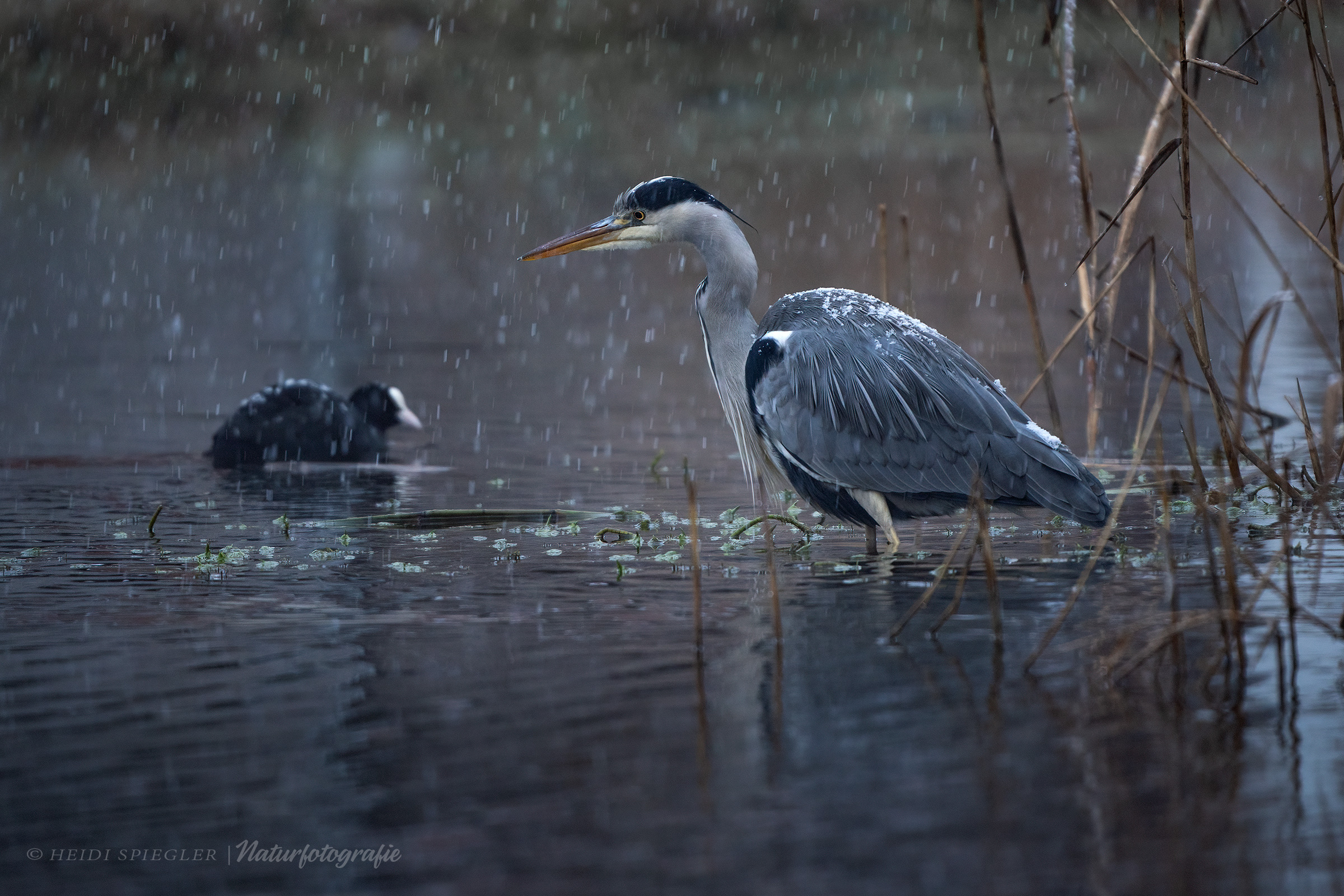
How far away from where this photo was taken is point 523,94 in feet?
104

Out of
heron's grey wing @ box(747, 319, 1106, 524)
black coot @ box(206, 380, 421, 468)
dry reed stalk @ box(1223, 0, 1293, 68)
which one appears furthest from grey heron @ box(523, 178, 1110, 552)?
black coot @ box(206, 380, 421, 468)

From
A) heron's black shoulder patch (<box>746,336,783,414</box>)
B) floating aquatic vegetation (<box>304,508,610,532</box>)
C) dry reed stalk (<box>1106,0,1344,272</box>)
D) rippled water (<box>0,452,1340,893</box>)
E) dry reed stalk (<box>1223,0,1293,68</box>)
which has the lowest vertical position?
rippled water (<box>0,452,1340,893</box>)

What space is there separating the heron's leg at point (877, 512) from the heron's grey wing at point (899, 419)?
5 cm

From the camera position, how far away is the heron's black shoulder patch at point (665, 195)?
20.8 feet

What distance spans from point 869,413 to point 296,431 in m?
3.82

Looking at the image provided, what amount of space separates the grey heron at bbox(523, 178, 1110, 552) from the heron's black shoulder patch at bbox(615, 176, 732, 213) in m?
0.07

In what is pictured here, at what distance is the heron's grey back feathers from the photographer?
213 inches

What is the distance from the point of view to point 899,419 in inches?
222

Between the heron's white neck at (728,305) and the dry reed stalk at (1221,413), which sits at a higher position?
the heron's white neck at (728,305)

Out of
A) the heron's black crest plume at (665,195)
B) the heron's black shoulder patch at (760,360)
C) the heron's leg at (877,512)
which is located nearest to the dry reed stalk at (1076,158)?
the heron's leg at (877,512)

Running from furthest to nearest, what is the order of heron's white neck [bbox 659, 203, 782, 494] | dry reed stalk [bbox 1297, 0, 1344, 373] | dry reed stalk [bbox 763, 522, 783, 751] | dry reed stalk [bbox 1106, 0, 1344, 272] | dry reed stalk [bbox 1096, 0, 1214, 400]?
heron's white neck [bbox 659, 203, 782, 494], dry reed stalk [bbox 1096, 0, 1214, 400], dry reed stalk [bbox 1297, 0, 1344, 373], dry reed stalk [bbox 1106, 0, 1344, 272], dry reed stalk [bbox 763, 522, 783, 751]

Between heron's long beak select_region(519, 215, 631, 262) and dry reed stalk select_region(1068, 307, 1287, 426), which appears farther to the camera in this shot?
heron's long beak select_region(519, 215, 631, 262)

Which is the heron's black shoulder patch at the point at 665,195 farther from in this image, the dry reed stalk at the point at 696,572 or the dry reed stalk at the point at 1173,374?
the dry reed stalk at the point at 696,572

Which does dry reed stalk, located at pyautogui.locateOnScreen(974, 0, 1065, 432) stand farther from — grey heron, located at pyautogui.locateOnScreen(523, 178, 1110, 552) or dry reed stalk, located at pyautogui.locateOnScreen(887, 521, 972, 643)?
dry reed stalk, located at pyautogui.locateOnScreen(887, 521, 972, 643)
